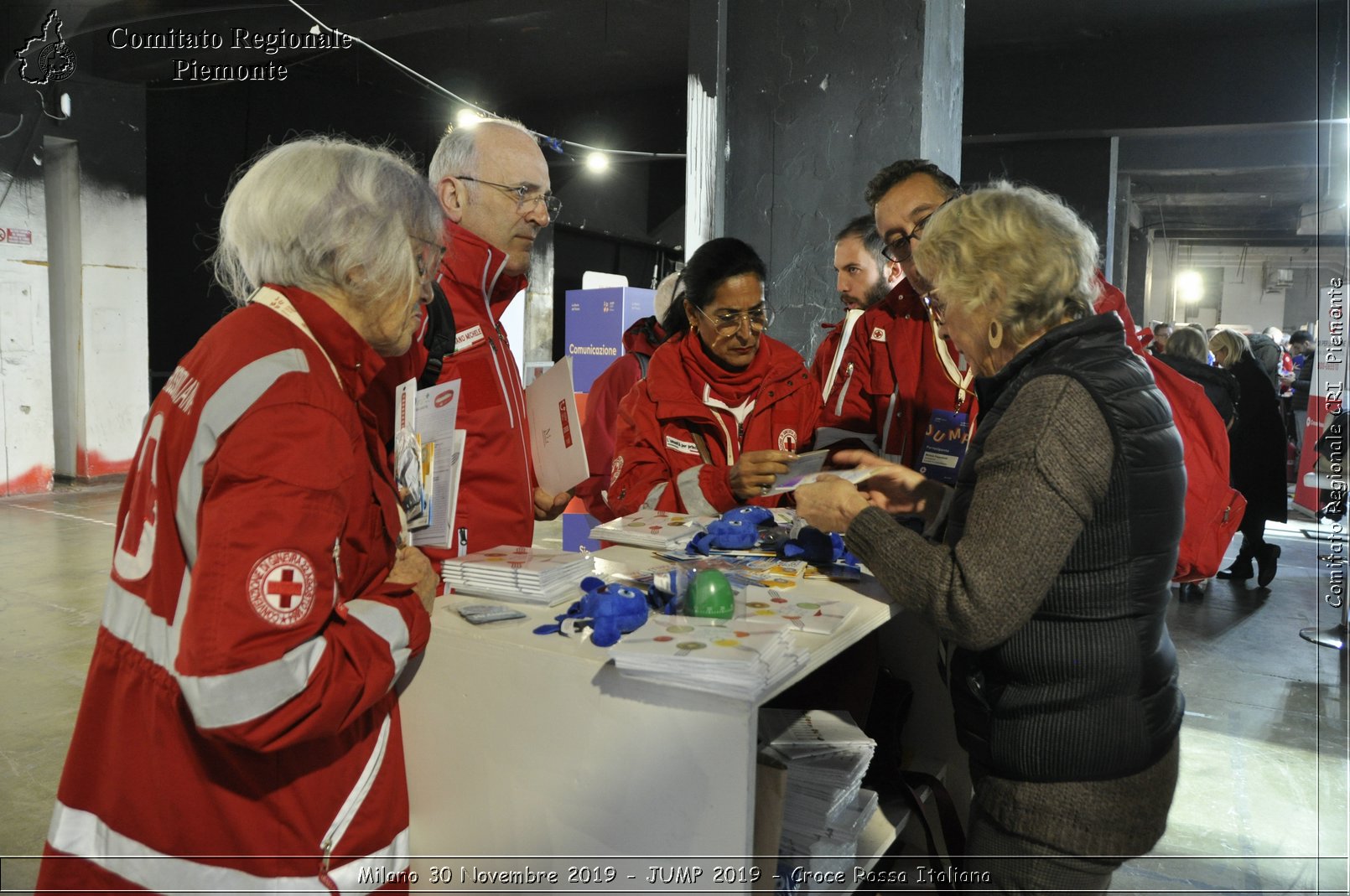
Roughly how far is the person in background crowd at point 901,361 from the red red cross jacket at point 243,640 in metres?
1.47

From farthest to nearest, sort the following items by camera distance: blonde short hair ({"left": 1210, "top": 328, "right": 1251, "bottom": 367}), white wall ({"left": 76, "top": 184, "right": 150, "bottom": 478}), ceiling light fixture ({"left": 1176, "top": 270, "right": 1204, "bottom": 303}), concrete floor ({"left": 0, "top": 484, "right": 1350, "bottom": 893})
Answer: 1. ceiling light fixture ({"left": 1176, "top": 270, "right": 1204, "bottom": 303})
2. white wall ({"left": 76, "top": 184, "right": 150, "bottom": 478})
3. blonde short hair ({"left": 1210, "top": 328, "right": 1251, "bottom": 367})
4. concrete floor ({"left": 0, "top": 484, "right": 1350, "bottom": 893})

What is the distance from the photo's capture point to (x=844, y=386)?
267cm

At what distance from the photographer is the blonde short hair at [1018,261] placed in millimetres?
1457

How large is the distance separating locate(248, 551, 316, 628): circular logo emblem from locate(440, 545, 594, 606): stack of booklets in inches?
20.1

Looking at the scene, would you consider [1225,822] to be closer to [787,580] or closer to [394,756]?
[787,580]

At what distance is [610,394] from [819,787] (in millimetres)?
2538

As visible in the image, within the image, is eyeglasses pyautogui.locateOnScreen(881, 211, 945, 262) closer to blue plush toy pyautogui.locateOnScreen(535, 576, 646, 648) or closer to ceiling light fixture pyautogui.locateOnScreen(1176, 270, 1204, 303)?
blue plush toy pyautogui.locateOnScreen(535, 576, 646, 648)

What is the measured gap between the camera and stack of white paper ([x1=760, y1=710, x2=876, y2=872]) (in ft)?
5.49

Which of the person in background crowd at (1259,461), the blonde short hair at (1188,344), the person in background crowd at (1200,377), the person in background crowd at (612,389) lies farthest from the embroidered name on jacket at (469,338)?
the blonde short hair at (1188,344)

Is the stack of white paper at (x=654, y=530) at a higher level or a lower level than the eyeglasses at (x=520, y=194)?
lower

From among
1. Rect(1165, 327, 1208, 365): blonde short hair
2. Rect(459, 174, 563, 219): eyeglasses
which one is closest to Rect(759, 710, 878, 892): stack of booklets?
Rect(459, 174, 563, 219): eyeglasses

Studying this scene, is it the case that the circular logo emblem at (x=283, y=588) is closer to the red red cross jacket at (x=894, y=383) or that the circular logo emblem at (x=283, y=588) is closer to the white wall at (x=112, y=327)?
the red red cross jacket at (x=894, y=383)

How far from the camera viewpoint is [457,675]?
1412mm

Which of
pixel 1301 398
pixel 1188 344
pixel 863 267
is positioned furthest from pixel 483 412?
pixel 1301 398
